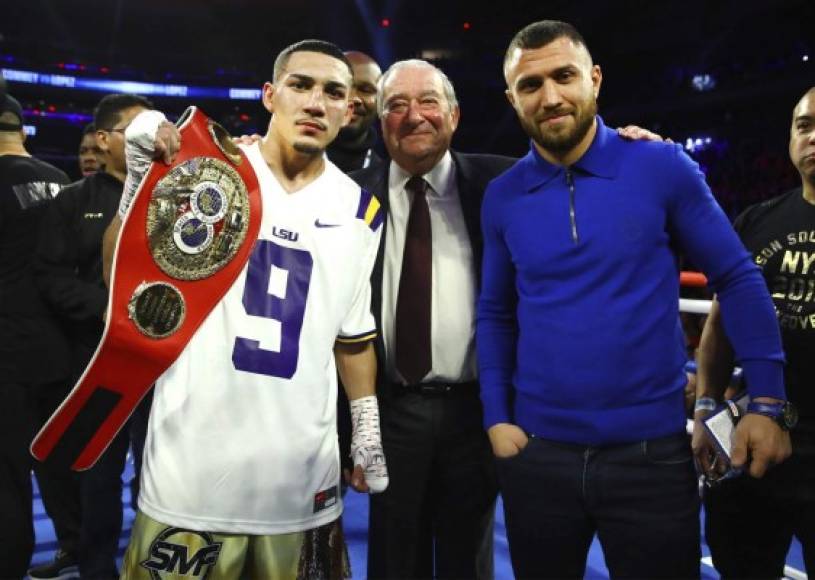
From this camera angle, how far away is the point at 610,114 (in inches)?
532

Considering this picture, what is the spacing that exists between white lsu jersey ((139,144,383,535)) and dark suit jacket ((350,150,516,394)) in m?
0.26

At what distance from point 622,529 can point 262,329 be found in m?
0.77

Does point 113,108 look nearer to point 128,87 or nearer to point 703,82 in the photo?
point 703,82

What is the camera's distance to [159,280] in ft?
4.28

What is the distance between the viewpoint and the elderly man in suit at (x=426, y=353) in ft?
5.37

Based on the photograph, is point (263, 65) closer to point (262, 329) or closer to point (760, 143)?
point (760, 143)

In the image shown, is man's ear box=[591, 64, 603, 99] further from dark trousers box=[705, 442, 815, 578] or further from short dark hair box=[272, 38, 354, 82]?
dark trousers box=[705, 442, 815, 578]

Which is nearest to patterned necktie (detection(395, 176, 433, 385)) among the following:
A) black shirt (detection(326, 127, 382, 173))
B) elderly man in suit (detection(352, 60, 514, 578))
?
elderly man in suit (detection(352, 60, 514, 578))

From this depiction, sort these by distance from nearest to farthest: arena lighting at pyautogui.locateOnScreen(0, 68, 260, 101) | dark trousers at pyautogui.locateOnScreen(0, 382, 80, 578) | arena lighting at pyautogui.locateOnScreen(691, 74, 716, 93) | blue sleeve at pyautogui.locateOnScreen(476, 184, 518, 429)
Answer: blue sleeve at pyautogui.locateOnScreen(476, 184, 518, 429)
dark trousers at pyautogui.locateOnScreen(0, 382, 80, 578)
arena lighting at pyautogui.locateOnScreen(691, 74, 716, 93)
arena lighting at pyautogui.locateOnScreen(0, 68, 260, 101)

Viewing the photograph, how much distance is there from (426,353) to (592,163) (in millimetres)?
576

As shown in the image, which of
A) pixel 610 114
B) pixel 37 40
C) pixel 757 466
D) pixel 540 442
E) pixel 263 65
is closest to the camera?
pixel 757 466

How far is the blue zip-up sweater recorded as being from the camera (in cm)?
128

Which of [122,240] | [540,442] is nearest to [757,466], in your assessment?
[540,442]

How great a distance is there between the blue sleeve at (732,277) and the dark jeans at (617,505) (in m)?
0.20
